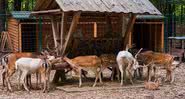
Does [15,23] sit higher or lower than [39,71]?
higher

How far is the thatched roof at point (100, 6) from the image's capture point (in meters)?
→ 11.7

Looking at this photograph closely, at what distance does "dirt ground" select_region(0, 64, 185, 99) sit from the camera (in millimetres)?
10605

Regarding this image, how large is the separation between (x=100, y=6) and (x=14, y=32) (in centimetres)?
1109

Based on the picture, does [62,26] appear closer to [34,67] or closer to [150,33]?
[34,67]

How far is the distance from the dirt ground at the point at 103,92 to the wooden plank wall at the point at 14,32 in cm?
934

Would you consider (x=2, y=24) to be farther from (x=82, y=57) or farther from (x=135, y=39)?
(x=82, y=57)

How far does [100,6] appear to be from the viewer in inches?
479

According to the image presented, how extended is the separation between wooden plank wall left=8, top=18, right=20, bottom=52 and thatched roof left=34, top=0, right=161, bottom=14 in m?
8.44

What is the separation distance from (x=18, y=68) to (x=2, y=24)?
12.8 m

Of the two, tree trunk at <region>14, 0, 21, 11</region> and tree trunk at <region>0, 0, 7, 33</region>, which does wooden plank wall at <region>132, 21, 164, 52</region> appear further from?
tree trunk at <region>14, 0, 21, 11</region>

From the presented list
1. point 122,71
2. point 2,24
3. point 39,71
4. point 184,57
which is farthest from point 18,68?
point 2,24

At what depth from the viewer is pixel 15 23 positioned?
22.3 m

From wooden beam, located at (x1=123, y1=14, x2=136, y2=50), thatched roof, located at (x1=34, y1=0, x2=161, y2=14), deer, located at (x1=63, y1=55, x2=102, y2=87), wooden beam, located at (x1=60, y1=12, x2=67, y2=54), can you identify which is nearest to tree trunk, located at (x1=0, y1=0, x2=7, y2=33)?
thatched roof, located at (x1=34, y1=0, x2=161, y2=14)

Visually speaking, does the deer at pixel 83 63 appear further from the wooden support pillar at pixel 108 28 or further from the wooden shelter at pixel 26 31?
the wooden shelter at pixel 26 31
